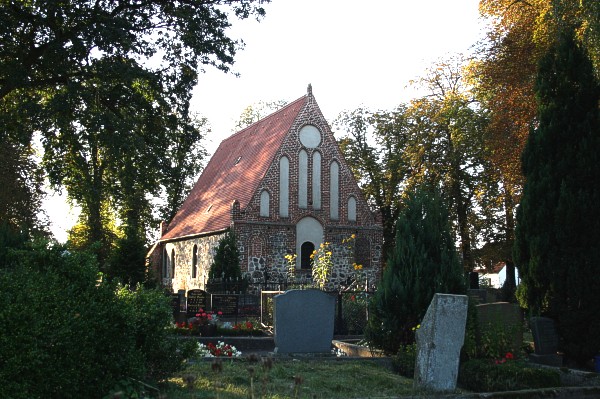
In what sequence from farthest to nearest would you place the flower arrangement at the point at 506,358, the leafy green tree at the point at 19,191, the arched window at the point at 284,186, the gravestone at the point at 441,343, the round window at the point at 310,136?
the round window at the point at 310,136
the arched window at the point at 284,186
the leafy green tree at the point at 19,191
the flower arrangement at the point at 506,358
the gravestone at the point at 441,343

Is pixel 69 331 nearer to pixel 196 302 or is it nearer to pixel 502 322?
pixel 502 322

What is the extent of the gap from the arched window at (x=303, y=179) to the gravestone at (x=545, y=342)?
17.5 metres

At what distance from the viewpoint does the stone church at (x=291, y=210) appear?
27.2m

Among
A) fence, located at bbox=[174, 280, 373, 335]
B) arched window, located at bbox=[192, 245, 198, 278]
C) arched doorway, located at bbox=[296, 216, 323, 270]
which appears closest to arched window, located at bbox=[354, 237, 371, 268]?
arched doorway, located at bbox=[296, 216, 323, 270]

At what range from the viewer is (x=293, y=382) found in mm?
7879

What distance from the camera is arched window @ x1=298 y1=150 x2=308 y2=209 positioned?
93.1 feet

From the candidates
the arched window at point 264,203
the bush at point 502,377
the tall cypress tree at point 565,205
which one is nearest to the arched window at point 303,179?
the arched window at point 264,203

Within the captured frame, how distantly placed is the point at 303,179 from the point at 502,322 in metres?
18.0

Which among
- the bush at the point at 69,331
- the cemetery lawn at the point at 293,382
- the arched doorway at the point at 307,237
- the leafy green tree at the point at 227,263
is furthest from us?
the arched doorway at the point at 307,237

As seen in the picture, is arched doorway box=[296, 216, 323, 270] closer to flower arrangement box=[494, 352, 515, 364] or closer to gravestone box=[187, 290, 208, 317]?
gravestone box=[187, 290, 208, 317]

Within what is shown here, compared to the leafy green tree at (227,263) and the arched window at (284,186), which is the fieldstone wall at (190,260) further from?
the arched window at (284,186)

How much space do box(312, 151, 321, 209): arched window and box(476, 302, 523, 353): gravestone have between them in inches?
691

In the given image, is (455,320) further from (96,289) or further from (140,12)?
(140,12)

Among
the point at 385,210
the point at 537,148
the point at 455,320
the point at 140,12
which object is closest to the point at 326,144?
the point at 385,210
